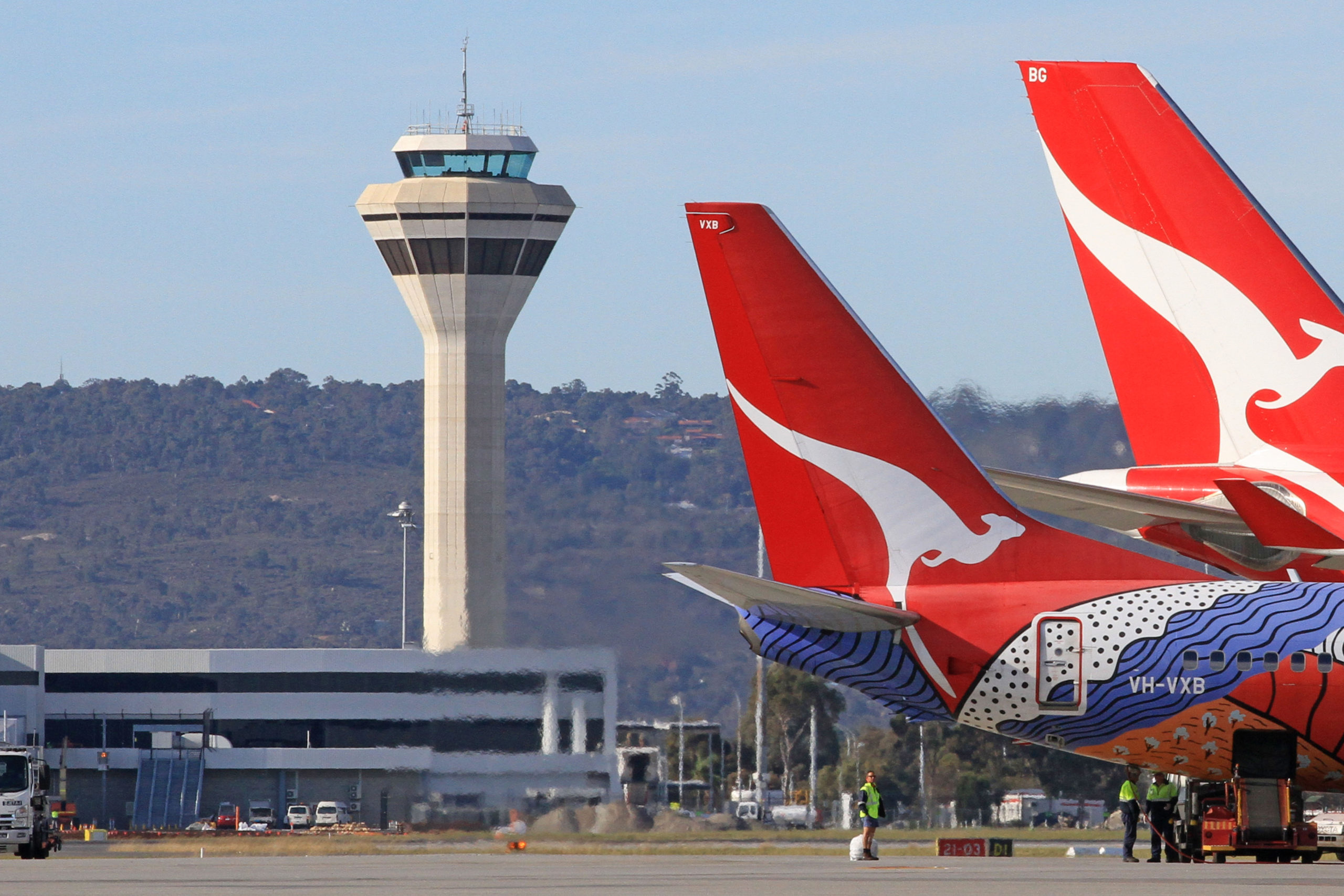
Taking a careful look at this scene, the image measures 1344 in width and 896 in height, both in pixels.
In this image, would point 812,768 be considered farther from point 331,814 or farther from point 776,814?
point 331,814

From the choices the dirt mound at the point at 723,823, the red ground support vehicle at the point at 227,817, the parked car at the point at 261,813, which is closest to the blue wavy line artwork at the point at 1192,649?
the dirt mound at the point at 723,823

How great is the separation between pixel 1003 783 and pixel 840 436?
216 feet

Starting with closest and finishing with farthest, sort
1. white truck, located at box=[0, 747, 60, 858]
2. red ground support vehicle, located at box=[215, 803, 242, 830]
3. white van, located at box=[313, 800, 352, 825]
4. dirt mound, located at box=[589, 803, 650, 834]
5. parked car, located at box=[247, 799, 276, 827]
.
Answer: white truck, located at box=[0, 747, 60, 858] → dirt mound, located at box=[589, 803, 650, 834] → white van, located at box=[313, 800, 352, 825] → red ground support vehicle, located at box=[215, 803, 242, 830] → parked car, located at box=[247, 799, 276, 827]

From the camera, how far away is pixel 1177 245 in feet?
87.1

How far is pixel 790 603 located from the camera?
81.6ft

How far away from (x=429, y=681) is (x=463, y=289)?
54055mm

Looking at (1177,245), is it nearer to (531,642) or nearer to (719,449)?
(531,642)

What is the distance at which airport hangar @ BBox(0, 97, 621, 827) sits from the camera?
213ft

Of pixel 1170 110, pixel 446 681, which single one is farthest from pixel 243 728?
pixel 1170 110

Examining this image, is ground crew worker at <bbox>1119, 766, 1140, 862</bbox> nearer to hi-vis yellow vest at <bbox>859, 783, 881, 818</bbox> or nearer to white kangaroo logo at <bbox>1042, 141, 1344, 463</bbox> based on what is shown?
hi-vis yellow vest at <bbox>859, 783, 881, 818</bbox>

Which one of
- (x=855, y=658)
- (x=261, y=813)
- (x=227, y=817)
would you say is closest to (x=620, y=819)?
(x=855, y=658)

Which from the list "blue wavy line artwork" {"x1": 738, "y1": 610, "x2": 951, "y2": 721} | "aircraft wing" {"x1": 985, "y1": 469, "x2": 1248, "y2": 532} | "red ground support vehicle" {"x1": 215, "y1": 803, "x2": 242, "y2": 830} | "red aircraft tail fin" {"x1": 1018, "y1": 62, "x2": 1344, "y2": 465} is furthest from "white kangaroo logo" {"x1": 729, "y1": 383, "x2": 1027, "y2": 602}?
"red ground support vehicle" {"x1": 215, "y1": 803, "x2": 242, "y2": 830}

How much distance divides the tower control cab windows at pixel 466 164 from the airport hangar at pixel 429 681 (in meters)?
0.11

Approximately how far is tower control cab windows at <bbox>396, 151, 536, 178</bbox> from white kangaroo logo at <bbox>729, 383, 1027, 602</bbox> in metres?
102
